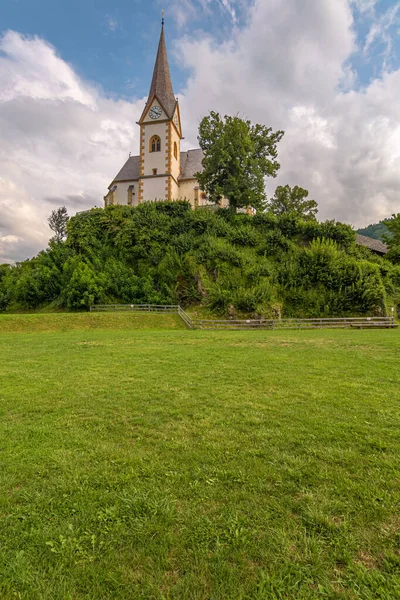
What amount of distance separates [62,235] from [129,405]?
6327cm

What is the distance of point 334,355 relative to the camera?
10195 millimetres

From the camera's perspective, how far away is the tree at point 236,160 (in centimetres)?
3209

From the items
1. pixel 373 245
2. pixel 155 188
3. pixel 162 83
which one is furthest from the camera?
pixel 373 245

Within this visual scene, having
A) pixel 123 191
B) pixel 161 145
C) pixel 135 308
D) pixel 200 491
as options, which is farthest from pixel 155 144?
pixel 200 491

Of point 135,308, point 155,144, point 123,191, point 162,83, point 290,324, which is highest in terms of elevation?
point 162,83

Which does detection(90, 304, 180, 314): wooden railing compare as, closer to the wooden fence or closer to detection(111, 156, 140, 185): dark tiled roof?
the wooden fence

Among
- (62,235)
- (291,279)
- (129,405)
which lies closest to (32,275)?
(291,279)

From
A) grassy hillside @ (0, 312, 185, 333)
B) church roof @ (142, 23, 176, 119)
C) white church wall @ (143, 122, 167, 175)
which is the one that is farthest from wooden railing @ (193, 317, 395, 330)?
church roof @ (142, 23, 176, 119)

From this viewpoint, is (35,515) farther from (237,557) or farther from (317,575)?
(317,575)

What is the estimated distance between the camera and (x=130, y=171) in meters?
43.8

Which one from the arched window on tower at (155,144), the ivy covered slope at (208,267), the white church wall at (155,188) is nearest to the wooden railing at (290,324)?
the ivy covered slope at (208,267)

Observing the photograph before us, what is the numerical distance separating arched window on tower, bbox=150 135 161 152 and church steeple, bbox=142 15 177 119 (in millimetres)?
3228

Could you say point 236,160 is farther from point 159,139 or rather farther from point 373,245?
point 373,245

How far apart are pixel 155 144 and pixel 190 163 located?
6623 millimetres
